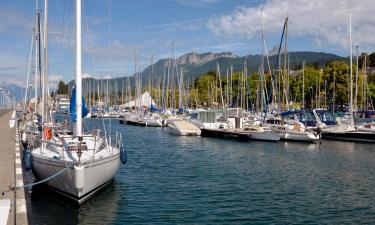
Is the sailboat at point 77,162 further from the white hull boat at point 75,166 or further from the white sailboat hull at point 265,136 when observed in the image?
the white sailboat hull at point 265,136

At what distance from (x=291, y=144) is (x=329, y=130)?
10110 millimetres

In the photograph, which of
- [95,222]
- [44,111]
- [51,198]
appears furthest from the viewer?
[44,111]

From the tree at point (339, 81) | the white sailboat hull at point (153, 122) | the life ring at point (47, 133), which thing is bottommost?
the white sailboat hull at point (153, 122)

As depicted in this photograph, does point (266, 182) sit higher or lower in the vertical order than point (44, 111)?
lower

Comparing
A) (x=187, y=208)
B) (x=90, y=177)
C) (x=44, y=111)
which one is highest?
(x=44, y=111)

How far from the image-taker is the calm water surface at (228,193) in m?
17.6

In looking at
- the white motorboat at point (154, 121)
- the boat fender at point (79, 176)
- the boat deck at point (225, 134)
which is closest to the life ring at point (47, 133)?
the boat fender at point (79, 176)

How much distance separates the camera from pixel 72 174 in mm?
17047

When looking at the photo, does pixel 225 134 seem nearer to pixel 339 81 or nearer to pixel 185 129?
pixel 185 129

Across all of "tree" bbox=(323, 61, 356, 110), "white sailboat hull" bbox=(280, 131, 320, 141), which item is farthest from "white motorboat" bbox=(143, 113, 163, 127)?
"tree" bbox=(323, 61, 356, 110)

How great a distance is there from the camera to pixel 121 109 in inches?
5290

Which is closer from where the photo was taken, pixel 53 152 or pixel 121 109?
pixel 53 152

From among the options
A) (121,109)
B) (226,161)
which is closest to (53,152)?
(226,161)

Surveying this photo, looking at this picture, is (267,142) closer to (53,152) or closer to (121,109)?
(53,152)
